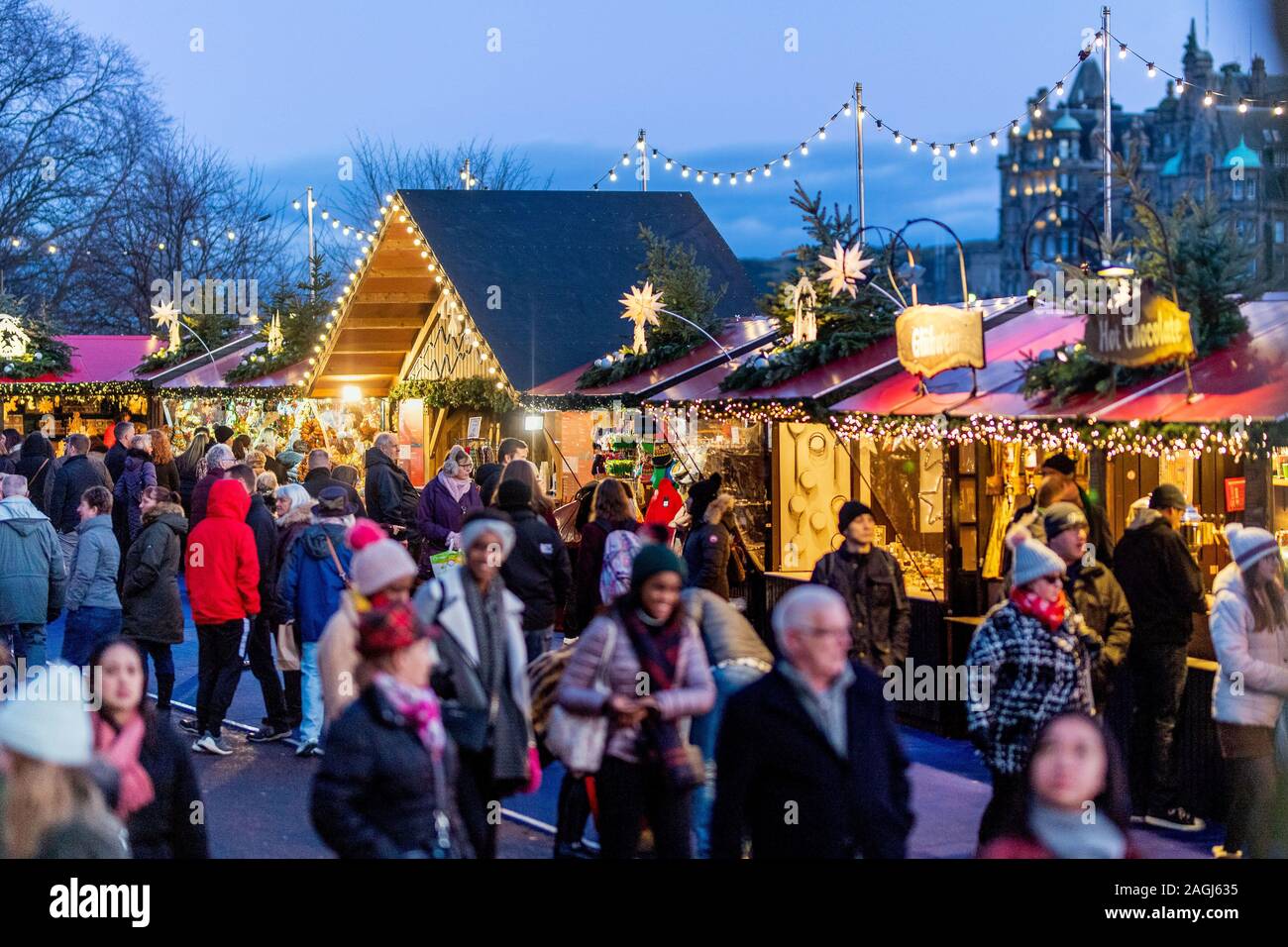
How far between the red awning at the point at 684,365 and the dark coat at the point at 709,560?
4802mm

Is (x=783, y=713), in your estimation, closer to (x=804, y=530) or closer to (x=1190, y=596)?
(x=1190, y=596)

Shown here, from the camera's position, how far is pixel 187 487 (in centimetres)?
1723

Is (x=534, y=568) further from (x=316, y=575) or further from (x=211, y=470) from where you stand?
(x=211, y=470)

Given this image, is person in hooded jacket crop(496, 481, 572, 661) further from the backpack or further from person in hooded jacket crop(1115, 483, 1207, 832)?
person in hooded jacket crop(1115, 483, 1207, 832)

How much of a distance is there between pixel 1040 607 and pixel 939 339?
5.00 meters

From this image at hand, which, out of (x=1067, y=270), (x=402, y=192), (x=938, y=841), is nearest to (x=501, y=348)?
(x=402, y=192)

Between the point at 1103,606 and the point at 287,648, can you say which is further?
the point at 287,648

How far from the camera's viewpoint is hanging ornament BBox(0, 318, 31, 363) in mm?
26234

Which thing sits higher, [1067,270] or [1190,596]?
[1067,270]

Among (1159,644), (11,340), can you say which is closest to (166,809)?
(1159,644)

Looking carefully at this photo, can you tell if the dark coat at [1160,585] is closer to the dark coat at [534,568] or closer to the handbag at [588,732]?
the dark coat at [534,568]

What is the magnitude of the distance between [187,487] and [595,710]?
39.6 ft

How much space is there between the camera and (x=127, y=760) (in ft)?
17.3
